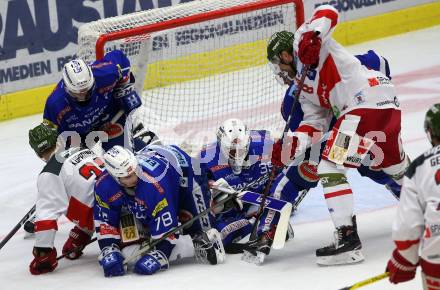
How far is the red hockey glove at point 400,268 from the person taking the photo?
385 cm

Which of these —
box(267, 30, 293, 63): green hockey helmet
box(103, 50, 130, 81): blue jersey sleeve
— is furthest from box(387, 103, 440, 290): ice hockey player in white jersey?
box(103, 50, 130, 81): blue jersey sleeve

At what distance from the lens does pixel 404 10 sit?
10.6m

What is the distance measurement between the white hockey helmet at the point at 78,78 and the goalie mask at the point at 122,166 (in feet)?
2.69

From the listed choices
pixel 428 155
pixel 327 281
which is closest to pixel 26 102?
pixel 327 281

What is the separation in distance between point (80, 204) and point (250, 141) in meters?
1.06

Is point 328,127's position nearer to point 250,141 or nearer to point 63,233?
point 250,141

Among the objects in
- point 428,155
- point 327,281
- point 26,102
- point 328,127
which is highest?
point 428,155

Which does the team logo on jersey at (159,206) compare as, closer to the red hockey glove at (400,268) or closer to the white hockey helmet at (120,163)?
the white hockey helmet at (120,163)

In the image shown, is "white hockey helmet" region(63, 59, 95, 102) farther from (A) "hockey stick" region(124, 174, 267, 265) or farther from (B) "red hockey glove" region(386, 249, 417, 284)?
(B) "red hockey glove" region(386, 249, 417, 284)

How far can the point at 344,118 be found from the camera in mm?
5188

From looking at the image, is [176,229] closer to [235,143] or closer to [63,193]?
[63,193]

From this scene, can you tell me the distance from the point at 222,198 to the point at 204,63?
2.40 metres

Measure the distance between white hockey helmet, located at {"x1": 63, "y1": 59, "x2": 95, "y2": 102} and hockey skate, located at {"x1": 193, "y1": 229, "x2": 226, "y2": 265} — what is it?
1117 millimetres

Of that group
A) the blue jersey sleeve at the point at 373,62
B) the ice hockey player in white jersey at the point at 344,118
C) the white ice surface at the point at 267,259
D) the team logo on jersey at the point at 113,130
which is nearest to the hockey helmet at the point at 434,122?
the white ice surface at the point at 267,259
